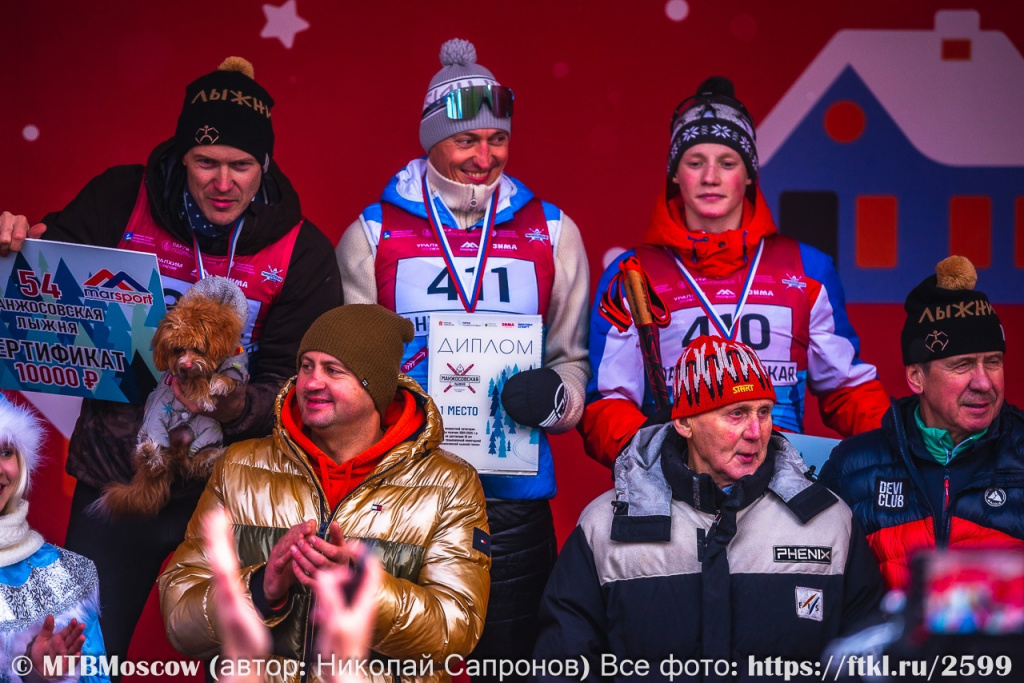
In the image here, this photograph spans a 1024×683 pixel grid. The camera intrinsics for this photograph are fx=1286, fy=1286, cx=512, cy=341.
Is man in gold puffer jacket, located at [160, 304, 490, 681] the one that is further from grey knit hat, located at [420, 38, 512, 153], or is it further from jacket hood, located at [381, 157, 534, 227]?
grey knit hat, located at [420, 38, 512, 153]

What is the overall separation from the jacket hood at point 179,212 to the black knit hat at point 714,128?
127cm

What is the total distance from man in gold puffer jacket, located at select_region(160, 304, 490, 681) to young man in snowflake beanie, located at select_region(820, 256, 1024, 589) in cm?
106

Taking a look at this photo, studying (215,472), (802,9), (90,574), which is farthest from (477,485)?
(802,9)

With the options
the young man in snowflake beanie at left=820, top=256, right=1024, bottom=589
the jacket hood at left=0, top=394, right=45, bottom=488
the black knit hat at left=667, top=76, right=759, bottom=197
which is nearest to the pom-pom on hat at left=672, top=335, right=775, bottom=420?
the young man in snowflake beanie at left=820, top=256, right=1024, bottom=589

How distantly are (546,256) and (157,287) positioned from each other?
1235 mm

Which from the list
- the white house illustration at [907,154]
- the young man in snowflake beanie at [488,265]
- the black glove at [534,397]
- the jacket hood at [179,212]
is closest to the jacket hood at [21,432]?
the jacket hood at [179,212]

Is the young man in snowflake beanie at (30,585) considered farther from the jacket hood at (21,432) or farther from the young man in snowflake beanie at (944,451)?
the young man in snowflake beanie at (944,451)

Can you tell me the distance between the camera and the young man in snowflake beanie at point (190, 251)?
3818mm

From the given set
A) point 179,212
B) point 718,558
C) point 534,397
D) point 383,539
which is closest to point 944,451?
point 718,558

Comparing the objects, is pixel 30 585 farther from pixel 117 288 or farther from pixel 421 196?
pixel 421 196

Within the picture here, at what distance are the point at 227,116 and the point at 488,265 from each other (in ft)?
3.07

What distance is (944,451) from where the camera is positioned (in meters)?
3.45

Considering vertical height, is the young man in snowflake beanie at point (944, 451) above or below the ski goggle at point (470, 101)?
below

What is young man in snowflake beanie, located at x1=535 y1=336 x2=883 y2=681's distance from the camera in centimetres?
310
